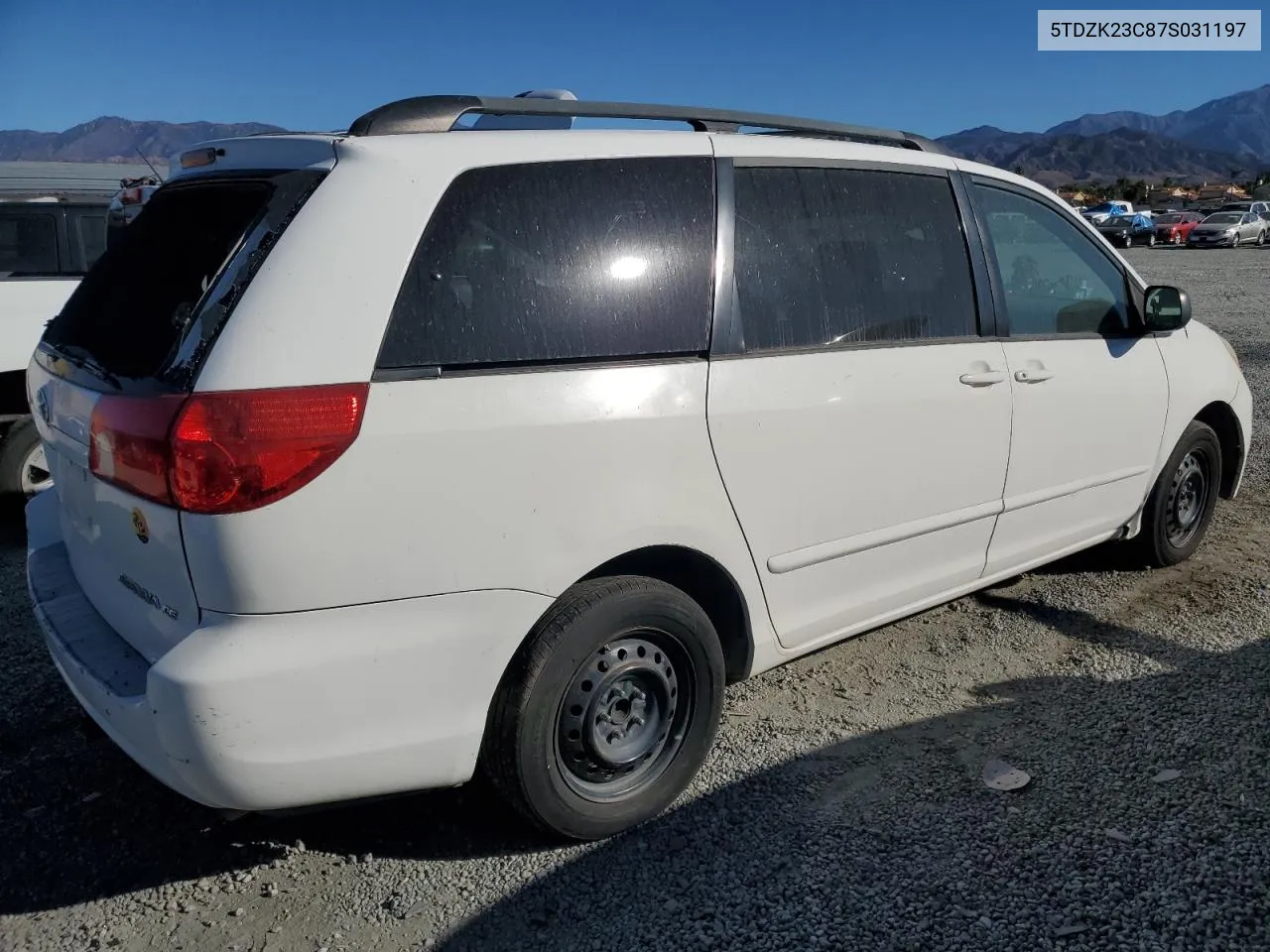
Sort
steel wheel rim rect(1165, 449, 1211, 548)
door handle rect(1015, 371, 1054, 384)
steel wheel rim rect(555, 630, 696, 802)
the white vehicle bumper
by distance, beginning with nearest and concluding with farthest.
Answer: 1. steel wheel rim rect(555, 630, 696, 802)
2. door handle rect(1015, 371, 1054, 384)
3. steel wheel rim rect(1165, 449, 1211, 548)
4. the white vehicle bumper

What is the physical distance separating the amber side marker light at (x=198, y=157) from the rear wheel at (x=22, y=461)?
10.2ft

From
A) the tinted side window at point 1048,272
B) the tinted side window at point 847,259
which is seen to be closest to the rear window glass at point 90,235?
the tinted side window at point 847,259

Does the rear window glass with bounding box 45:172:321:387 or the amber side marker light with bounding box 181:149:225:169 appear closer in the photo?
the rear window glass with bounding box 45:172:321:387

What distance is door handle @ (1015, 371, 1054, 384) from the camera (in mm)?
3803

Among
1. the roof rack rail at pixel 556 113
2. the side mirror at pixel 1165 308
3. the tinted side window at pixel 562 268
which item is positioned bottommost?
the side mirror at pixel 1165 308

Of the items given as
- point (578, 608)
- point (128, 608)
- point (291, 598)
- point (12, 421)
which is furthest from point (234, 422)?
point (12, 421)

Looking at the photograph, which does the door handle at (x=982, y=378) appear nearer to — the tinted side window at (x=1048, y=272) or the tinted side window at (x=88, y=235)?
the tinted side window at (x=1048, y=272)

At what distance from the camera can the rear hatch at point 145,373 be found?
7.64 feet

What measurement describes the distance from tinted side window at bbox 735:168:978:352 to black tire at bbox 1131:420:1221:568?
5.39 ft

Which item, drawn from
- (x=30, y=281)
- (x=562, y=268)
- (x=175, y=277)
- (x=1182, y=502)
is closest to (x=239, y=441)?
(x=175, y=277)

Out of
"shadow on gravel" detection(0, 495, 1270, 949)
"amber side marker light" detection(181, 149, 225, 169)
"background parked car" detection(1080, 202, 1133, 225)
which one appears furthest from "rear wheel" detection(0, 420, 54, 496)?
"background parked car" detection(1080, 202, 1133, 225)

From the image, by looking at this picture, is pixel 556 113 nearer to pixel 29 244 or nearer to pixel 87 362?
pixel 87 362

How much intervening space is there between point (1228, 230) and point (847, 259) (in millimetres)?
44316

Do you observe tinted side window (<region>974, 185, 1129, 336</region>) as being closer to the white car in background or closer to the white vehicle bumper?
the white vehicle bumper
